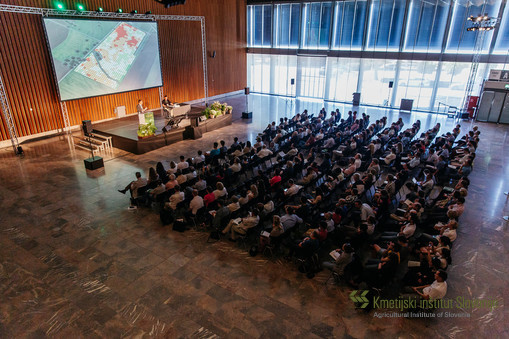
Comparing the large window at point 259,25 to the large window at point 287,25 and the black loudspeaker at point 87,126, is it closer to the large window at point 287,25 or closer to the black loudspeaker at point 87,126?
the large window at point 287,25

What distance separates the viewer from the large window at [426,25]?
19.6 m

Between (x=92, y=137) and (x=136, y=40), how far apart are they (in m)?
6.07

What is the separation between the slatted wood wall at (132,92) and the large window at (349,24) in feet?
25.4

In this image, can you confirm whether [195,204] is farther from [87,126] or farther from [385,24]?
[385,24]

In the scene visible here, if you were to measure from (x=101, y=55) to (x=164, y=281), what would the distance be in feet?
44.5

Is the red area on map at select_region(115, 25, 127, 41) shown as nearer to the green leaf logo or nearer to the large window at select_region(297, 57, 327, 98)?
the large window at select_region(297, 57, 327, 98)

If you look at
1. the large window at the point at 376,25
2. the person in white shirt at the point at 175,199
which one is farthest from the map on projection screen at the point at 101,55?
the large window at the point at 376,25

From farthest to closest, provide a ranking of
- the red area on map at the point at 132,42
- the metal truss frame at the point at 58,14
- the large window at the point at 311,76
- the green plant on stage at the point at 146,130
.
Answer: the large window at the point at 311,76
the red area on map at the point at 132,42
the green plant on stage at the point at 146,130
the metal truss frame at the point at 58,14

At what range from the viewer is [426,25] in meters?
20.1

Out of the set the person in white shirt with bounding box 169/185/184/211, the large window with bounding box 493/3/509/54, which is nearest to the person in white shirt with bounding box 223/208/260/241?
the person in white shirt with bounding box 169/185/184/211

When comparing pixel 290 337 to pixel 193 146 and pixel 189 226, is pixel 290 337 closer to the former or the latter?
pixel 189 226

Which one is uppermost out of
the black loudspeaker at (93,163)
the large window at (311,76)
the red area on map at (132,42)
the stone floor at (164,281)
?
the red area on map at (132,42)

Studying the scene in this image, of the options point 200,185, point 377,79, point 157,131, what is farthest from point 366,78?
point 200,185

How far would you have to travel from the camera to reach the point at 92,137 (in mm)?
15164
